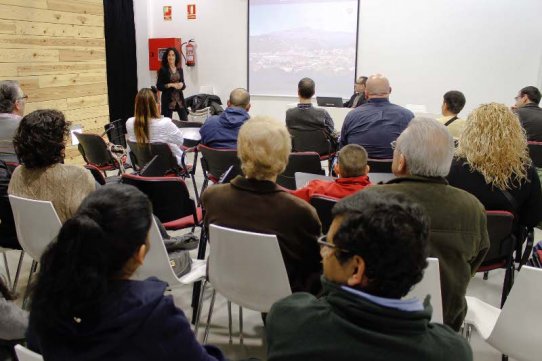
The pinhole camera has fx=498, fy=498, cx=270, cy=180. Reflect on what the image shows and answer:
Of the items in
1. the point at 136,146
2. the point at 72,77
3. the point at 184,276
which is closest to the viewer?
the point at 184,276

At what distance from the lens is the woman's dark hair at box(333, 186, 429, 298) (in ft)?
3.16

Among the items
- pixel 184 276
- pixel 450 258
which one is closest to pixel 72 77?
pixel 184 276

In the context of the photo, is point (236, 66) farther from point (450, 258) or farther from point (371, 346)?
point (371, 346)

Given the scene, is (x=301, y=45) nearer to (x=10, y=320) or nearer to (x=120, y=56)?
(x=120, y=56)

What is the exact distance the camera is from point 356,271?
3.28 ft

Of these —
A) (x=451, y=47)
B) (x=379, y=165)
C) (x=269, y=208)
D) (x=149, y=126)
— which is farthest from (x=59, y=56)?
(x=451, y=47)

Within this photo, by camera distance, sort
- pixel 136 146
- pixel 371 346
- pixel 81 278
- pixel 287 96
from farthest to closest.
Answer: pixel 287 96 < pixel 136 146 < pixel 81 278 < pixel 371 346

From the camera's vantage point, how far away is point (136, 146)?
4.16 metres

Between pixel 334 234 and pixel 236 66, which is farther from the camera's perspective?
pixel 236 66

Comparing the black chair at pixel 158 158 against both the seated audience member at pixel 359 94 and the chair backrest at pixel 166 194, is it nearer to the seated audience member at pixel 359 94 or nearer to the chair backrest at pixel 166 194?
the chair backrest at pixel 166 194

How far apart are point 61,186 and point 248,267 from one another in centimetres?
106

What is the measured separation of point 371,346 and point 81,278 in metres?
0.59

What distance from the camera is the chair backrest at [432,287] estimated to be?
5.09 feet

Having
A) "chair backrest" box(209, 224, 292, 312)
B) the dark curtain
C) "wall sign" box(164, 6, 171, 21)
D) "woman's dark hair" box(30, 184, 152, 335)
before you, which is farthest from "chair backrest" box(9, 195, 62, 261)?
"wall sign" box(164, 6, 171, 21)
